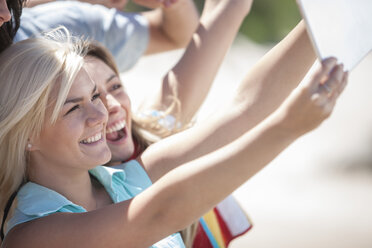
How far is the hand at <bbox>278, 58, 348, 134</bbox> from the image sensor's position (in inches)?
42.6

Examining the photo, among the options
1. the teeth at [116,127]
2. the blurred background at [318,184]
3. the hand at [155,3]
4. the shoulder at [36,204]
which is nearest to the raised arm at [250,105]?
the teeth at [116,127]

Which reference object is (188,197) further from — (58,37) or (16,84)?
(58,37)

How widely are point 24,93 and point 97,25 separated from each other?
1.05m

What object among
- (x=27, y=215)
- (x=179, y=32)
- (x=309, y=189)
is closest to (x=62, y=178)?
(x=27, y=215)

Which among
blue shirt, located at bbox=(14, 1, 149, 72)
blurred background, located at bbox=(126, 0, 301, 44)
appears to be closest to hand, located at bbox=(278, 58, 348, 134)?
blue shirt, located at bbox=(14, 1, 149, 72)

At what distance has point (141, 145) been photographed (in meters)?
1.98

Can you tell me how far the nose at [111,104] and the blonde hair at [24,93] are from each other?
0.28 m

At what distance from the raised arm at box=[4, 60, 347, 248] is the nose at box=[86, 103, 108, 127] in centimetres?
23

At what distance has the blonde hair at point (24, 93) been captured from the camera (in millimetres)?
1490

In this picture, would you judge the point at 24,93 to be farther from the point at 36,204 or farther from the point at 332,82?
the point at 332,82

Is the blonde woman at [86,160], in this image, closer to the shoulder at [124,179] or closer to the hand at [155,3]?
the shoulder at [124,179]

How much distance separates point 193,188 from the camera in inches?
47.3

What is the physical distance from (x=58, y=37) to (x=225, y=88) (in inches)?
168

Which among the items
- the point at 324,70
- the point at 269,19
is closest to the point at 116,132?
the point at 324,70
